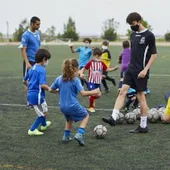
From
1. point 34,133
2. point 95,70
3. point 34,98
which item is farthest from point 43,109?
point 95,70

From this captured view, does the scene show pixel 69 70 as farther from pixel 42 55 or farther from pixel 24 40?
pixel 24 40

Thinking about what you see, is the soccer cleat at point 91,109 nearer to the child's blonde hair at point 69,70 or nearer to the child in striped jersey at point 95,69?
the child in striped jersey at point 95,69

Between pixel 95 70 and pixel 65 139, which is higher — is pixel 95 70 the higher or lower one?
the higher one

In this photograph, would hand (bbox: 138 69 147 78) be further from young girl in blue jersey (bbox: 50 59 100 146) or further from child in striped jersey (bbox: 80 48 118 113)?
child in striped jersey (bbox: 80 48 118 113)

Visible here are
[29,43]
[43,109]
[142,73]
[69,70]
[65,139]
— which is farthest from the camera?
[29,43]

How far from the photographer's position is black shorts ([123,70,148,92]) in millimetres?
8078

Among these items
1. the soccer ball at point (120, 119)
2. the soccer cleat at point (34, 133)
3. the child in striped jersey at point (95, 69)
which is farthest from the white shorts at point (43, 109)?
the child in striped jersey at point (95, 69)

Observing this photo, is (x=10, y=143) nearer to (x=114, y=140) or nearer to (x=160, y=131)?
(x=114, y=140)

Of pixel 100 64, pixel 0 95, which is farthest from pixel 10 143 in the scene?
pixel 0 95

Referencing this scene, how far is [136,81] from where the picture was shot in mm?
8109

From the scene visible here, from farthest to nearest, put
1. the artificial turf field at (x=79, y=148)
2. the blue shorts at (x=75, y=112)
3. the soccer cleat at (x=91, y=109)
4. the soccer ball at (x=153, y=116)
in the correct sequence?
the soccer cleat at (x=91, y=109), the soccer ball at (x=153, y=116), the blue shorts at (x=75, y=112), the artificial turf field at (x=79, y=148)

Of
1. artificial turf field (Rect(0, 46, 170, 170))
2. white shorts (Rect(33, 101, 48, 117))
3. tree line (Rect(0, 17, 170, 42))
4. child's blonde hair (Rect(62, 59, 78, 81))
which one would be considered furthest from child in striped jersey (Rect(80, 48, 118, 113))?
tree line (Rect(0, 17, 170, 42))

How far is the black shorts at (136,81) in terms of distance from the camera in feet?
26.5

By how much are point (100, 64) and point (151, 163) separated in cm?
483
